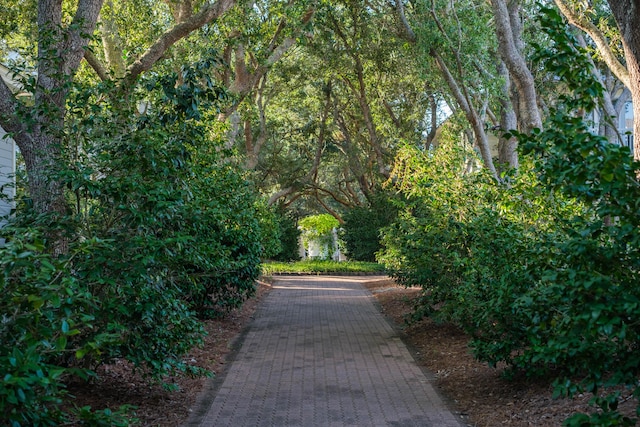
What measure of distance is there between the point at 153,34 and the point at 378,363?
451 inches

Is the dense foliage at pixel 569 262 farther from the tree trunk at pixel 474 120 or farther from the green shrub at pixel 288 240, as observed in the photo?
the green shrub at pixel 288 240

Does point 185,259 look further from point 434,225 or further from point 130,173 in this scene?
point 434,225

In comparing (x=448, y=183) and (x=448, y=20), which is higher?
(x=448, y=20)

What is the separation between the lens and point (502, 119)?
56.4 ft

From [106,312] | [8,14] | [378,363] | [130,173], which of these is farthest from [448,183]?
[8,14]

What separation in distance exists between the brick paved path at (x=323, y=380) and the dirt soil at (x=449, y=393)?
0.81 ft

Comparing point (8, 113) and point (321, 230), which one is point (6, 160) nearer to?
point (8, 113)

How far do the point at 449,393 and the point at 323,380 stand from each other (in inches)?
66.8

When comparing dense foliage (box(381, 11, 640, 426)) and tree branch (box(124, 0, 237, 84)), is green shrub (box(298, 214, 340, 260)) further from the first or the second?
dense foliage (box(381, 11, 640, 426))

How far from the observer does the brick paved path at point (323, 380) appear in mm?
7582

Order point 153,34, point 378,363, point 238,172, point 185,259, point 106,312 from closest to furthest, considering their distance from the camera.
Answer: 1. point 106,312
2. point 185,259
3. point 378,363
4. point 238,172
5. point 153,34

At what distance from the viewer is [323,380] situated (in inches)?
Answer: 376

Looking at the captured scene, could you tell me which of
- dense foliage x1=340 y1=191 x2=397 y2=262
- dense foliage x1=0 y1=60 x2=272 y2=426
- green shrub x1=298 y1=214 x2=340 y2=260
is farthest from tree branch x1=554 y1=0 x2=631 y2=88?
green shrub x1=298 y1=214 x2=340 y2=260

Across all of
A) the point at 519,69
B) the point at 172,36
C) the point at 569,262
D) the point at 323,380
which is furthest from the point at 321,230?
the point at 569,262
